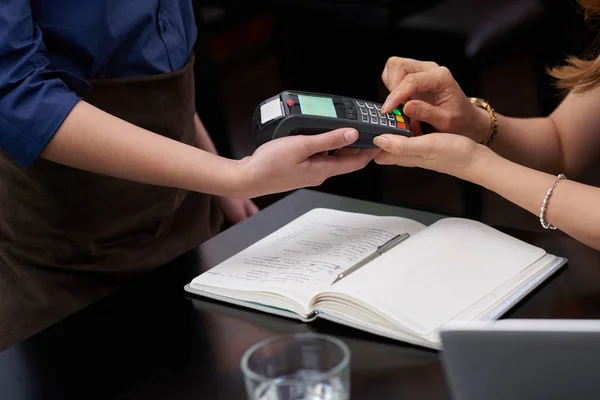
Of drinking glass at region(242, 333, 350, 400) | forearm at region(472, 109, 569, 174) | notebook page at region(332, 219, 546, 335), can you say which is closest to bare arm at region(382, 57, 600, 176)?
forearm at region(472, 109, 569, 174)

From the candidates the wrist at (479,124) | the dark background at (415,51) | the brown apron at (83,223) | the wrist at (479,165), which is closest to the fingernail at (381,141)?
the wrist at (479,165)

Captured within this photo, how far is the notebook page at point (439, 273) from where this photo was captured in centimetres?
88

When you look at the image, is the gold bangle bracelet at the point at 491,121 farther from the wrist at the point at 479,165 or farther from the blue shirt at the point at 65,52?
the blue shirt at the point at 65,52

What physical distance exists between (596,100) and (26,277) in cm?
94

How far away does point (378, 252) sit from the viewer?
3.38 ft

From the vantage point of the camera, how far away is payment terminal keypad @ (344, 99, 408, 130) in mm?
1061

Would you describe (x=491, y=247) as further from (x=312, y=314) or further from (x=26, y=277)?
(x=26, y=277)

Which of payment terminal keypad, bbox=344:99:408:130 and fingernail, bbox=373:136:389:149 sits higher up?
payment terminal keypad, bbox=344:99:408:130

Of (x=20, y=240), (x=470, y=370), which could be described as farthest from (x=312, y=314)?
(x=20, y=240)

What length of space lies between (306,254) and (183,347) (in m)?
0.21

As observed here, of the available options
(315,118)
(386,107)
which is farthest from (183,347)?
(386,107)

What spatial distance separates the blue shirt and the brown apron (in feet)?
0.10

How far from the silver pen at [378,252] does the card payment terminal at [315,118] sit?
4.9 inches

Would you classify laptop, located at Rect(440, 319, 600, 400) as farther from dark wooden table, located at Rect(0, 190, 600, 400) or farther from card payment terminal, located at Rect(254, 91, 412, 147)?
card payment terminal, located at Rect(254, 91, 412, 147)
